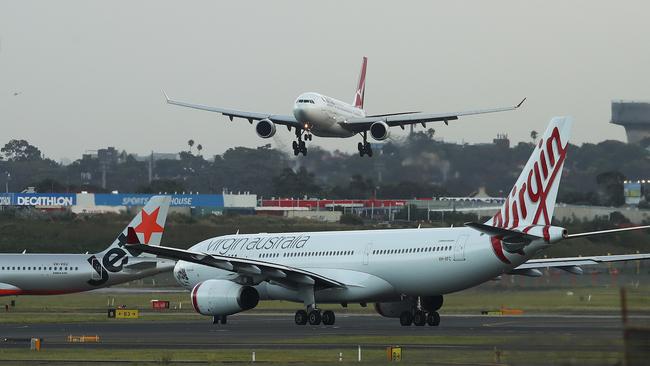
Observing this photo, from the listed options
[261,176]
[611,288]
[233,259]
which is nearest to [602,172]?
[611,288]

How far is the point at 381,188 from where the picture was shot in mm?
82938

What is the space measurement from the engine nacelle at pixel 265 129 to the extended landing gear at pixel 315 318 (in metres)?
17.9

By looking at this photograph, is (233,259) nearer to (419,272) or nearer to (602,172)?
(419,272)

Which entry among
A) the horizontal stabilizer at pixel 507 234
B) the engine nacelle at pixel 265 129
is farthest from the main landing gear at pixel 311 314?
the engine nacelle at pixel 265 129

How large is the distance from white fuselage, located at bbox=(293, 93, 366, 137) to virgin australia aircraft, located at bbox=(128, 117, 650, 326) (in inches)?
470

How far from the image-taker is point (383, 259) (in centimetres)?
4606

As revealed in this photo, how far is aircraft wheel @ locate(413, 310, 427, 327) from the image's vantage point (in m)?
45.3

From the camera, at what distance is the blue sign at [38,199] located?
104875 mm

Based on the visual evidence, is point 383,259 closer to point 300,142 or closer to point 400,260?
point 400,260

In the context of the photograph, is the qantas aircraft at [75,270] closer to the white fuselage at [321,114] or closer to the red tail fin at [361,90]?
the white fuselage at [321,114]

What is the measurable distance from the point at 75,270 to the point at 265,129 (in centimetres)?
1163

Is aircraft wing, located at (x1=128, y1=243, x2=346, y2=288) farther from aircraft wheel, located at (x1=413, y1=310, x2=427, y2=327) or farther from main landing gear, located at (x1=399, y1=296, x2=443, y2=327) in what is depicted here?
aircraft wheel, located at (x1=413, y1=310, x2=427, y2=327)

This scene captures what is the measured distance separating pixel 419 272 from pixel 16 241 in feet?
157

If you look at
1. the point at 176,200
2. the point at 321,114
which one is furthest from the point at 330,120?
the point at 176,200
